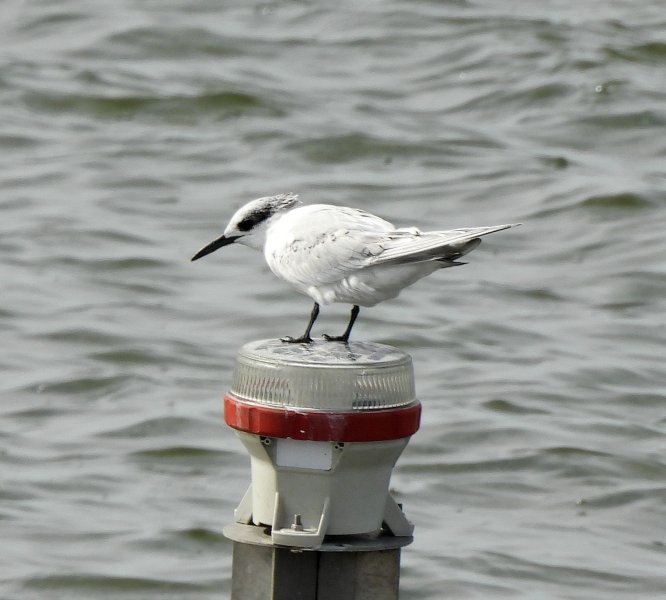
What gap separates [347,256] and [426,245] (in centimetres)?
22

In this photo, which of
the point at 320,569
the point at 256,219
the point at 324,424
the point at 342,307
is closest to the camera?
the point at 324,424

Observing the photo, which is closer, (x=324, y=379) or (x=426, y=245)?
(x=324, y=379)

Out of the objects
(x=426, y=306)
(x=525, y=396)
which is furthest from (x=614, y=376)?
(x=426, y=306)

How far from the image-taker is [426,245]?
344 centimetres

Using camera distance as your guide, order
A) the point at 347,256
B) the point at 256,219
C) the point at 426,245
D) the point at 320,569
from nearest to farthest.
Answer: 1. the point at 320,569
2. the point at 426,245
3. the point at 347,256
4. the point at 256,219

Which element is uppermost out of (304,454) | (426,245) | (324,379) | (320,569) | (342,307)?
(426,245)

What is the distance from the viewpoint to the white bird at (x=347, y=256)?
350 centimetres

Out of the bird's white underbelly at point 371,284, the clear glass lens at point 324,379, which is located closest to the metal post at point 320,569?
the clear glass lens at point 324,379

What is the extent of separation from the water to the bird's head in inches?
79.9

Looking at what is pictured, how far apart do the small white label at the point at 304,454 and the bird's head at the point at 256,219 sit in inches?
34.6

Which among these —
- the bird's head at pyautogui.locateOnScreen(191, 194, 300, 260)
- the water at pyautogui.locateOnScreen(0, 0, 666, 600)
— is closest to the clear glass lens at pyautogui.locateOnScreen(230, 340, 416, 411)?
the bird's head at pyautogui.locateOnScreen(191, 194, 300, 260)

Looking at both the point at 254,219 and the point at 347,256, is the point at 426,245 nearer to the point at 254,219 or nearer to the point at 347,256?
the point at 347,256

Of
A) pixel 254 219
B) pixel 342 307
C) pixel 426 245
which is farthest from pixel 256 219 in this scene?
pixel 342 307

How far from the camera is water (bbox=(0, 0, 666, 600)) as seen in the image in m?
6.11
